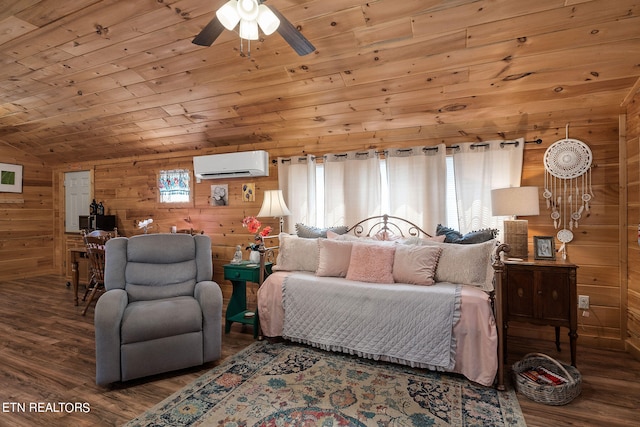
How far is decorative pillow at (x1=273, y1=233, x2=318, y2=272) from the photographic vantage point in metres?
3.20

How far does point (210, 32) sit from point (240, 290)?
2499mm

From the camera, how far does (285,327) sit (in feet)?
9.63

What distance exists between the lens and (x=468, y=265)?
263cm


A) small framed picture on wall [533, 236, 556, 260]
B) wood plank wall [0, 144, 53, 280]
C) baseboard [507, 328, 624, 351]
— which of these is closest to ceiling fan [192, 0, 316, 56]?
small framed picture on wall [533, 236, 556, 260]

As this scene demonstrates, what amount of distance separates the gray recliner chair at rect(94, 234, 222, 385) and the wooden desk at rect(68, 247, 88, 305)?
6.91 feet

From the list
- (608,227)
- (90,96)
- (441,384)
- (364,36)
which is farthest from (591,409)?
(90,96)

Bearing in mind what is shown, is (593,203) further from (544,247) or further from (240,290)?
(240,290)

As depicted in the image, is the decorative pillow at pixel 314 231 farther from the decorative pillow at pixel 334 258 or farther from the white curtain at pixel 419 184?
the white curtain at pixel 419 184

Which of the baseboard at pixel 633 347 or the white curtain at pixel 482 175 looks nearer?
the baseboard at pixel 633 347

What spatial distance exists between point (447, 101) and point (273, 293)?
2.37 meters

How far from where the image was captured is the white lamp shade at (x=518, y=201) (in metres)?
2.70

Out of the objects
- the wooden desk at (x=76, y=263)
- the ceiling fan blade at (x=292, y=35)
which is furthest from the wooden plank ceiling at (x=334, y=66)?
the wooden desk at (x=76, y=263)

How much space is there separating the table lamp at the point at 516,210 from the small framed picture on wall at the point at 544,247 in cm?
7

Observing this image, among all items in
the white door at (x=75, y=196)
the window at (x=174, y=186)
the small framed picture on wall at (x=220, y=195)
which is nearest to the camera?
the small framed picture on wall at (x=220, y=195)
